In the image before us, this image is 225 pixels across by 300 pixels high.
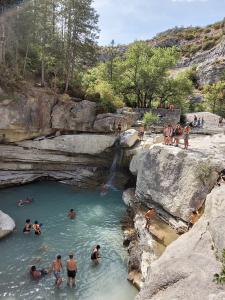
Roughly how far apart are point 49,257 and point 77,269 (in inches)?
80.1

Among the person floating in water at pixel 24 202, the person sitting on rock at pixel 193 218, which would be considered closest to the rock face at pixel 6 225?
the person floating in water at pixel 24 202

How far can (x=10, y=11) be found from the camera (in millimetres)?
35062

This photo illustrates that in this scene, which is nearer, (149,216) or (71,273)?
(71,273)

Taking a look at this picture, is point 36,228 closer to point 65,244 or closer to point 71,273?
point 65,244

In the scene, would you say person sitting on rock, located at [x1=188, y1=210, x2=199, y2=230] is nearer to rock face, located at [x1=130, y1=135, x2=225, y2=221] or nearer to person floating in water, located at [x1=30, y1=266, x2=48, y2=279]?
rock face, located at [x1=130, y1=135, x2=225, y2=221]

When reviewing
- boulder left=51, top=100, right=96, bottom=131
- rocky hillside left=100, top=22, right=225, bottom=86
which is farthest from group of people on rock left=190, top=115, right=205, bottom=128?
rocky hillside left=100, top=22, right=225, bottom=86

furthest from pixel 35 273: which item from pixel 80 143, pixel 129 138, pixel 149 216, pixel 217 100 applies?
pixel 217 100

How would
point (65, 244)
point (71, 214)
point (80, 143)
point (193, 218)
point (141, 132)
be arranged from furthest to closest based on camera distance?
point (80, 143) < point (141, 132) < point (71, 214) < point (65, 244) < point (193, 218)

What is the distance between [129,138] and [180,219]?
12830 millimetres

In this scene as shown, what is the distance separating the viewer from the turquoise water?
16.9 meters

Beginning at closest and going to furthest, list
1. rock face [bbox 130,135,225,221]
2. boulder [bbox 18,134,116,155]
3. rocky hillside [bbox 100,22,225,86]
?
1. rock face [bbox 130,135,225,221]
2. boulder [bbox 18,134,116,155]
3. rocky hillside [bbox 100,22,225,86]

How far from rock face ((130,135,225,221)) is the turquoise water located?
3775mm

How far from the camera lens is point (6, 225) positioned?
74.3 ft

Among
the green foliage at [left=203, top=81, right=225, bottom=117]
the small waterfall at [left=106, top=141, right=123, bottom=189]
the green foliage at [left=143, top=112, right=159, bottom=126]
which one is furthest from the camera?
the green foliage at [left=203, top=81, right=225, bottom=117]
